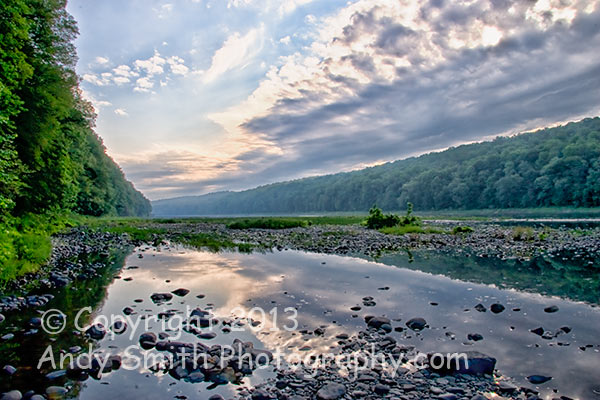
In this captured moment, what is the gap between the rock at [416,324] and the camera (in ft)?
26.7

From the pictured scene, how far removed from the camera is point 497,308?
937cm

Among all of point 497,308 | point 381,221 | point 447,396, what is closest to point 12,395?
point 447,396

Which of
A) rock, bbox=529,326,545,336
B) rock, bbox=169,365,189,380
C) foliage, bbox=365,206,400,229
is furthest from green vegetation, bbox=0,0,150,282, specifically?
foliage, bbox=365,206,400,229

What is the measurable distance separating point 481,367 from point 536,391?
83 centimetres

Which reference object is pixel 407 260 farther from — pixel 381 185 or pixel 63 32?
pixel 381 185

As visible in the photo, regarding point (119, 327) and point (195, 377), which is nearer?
point (195, 377)

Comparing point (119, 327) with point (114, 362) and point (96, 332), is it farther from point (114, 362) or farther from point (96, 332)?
point (114, 362)

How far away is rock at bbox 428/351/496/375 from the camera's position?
5.79m

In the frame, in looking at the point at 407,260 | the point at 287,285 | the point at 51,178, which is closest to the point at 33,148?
the point at 51,178

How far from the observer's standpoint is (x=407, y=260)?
1839cm

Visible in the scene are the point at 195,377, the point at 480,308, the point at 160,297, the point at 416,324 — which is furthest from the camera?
the point at 160,297

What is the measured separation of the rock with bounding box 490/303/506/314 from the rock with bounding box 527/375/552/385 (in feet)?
12.7

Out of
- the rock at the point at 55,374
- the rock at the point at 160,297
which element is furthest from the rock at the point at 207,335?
the rock at the point at 160,297

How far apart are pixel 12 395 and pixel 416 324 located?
26.3 ft
